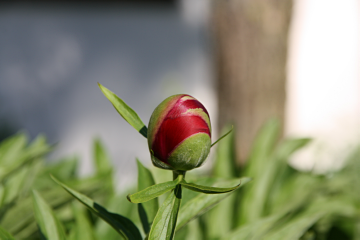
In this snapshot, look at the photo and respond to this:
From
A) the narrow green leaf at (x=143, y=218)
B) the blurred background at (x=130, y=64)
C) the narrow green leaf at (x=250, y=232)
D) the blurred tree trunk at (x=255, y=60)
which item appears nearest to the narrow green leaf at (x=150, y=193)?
the narrow green leaf at (x=143, y=218)

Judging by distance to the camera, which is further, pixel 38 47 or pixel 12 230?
pixel 38 47

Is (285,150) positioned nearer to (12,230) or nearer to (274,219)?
(274,219)

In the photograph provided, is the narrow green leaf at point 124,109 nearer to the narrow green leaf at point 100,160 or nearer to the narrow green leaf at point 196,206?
the narrow green leaf at point 196,206

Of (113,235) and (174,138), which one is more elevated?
(174,138)

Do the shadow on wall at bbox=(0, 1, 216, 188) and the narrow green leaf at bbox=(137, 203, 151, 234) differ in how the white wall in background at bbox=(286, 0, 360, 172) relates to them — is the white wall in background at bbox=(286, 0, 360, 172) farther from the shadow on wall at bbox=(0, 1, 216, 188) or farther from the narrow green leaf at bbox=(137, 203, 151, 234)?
the narrow green leaf at bbox=(137, 203, 151, 234)

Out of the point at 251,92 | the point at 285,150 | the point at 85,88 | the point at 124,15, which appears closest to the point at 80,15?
the point at 124,15

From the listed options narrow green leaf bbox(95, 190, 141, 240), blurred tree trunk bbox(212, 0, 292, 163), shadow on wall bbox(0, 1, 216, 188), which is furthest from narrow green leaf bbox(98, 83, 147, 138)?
shadow on wall bbox(0, 1, 216, 188)
